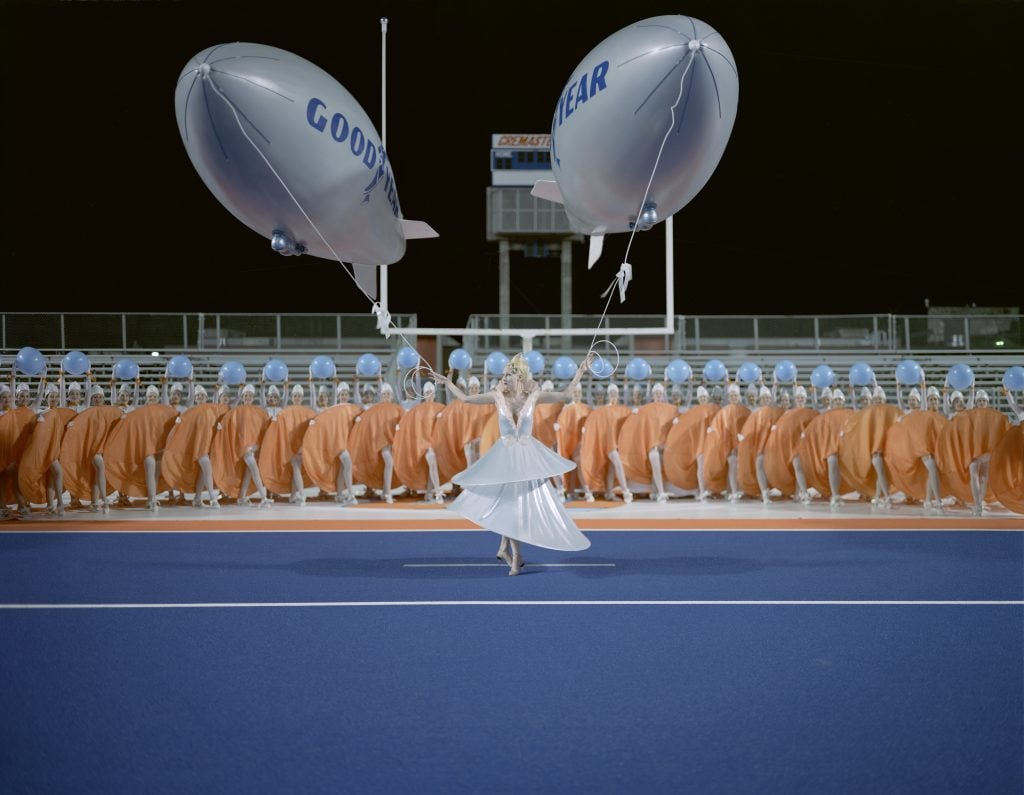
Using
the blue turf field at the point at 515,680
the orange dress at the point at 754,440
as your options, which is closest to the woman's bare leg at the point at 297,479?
the blue turf field at the point at 515,680

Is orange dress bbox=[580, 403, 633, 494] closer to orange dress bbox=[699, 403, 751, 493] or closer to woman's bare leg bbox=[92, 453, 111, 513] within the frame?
orange dress bbox=[699, 403, 751, 493]

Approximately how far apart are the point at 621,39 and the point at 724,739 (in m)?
3.63

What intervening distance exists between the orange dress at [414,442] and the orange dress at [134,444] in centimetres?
264

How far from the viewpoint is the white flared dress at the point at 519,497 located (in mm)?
5543

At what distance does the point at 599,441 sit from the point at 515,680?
263 inches

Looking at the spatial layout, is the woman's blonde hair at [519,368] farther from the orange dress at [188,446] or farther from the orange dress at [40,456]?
the orange dress at [40,456]

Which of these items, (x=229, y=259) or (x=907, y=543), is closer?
(x=907, y=543)

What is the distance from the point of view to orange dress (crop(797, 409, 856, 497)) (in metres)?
9.34

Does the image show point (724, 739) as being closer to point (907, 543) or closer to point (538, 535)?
point (538, 535)

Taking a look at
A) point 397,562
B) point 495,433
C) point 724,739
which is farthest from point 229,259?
point 724,739

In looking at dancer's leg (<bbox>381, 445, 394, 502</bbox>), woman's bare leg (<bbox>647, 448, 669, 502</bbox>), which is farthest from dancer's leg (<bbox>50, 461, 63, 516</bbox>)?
woman's bare leg (<bbox>647, 448, 669, 502</bbox>)

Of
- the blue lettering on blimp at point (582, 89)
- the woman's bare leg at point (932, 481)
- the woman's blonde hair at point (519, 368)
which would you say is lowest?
the woman's bare leg at point (932, 481)

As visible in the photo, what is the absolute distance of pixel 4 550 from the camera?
689 centimetres

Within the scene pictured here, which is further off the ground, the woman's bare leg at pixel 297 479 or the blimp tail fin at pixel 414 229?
the blimp tail fin at pixel 414 229
